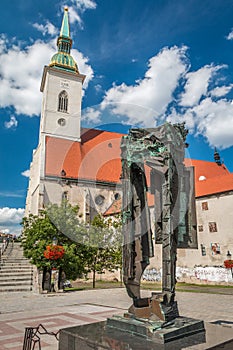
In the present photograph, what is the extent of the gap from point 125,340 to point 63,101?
37793mm

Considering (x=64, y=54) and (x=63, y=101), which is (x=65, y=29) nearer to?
(x=64, y=54)

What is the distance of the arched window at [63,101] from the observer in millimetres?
→ 38250

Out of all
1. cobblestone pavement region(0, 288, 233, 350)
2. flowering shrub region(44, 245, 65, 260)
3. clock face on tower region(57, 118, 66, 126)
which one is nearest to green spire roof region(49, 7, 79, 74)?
clock face on tower region(57, 118, 66, 126)

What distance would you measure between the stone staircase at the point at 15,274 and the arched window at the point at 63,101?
811 inches

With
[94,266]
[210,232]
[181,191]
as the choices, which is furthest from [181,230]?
[210,232]

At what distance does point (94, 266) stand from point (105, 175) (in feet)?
55.2

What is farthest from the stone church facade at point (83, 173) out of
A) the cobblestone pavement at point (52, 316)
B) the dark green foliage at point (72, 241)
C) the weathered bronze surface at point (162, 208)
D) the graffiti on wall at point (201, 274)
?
the weathered bronze surface at point (162, 208)

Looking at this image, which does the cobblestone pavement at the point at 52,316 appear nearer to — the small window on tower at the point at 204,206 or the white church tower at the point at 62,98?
the small window on tower at the point at 204,206

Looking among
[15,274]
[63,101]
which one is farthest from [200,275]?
[63,101]

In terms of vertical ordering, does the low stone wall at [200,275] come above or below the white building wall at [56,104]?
below

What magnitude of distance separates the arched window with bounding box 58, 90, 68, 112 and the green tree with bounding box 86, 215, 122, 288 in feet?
70.7

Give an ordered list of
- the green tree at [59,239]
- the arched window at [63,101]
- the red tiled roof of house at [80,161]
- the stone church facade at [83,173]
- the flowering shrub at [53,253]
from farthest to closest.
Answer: the arched window at [63,101] < the red tiled roof of house at [80,161] < the stone church facade at [83,173] < the green tree at [59,239] < the flowering shrub at [53,253]

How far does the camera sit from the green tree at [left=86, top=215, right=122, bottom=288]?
19766 mm

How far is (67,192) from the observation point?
32.2m
